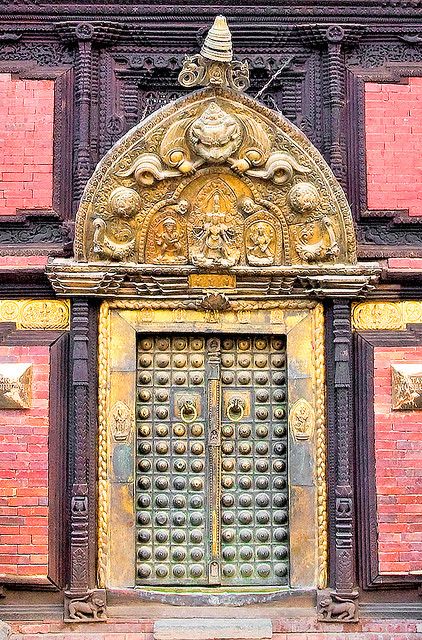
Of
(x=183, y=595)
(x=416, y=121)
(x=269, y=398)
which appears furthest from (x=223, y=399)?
(x=416, y=121)

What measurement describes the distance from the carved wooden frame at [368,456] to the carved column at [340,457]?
82 mm

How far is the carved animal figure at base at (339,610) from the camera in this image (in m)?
7.88

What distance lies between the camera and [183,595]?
26.3ft

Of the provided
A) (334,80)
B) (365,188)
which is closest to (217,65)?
(334,80)

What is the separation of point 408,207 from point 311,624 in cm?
362

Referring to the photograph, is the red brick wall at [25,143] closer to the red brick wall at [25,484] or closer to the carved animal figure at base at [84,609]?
the red brick wall at [25,484]

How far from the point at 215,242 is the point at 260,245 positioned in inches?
15.4

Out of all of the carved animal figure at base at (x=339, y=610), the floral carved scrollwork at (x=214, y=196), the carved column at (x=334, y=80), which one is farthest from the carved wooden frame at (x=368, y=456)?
the carved column at (x=334, y=80)

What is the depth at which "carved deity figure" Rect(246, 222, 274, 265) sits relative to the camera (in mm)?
8195

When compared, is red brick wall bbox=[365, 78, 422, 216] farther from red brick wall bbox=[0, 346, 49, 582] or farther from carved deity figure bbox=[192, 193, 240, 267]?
red brick wall bbox=[0, 346, 49, 582]

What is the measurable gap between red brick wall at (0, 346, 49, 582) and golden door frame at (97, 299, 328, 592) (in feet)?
1.54

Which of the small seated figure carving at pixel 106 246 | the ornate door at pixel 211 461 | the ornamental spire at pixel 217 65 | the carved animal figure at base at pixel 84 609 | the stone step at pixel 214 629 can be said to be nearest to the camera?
the stone step at pixel 214 629

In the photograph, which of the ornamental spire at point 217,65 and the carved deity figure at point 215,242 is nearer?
the ornamental spire at point 217,65

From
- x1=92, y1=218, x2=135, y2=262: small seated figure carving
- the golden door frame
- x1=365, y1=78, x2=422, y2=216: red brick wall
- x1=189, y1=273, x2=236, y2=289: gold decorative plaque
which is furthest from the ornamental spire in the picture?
the golden door frame
